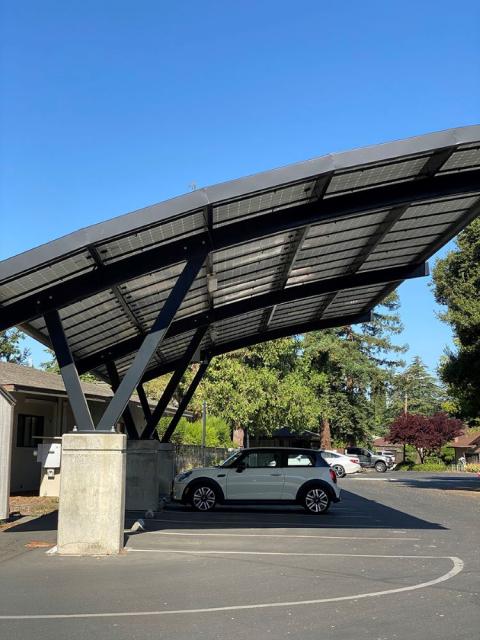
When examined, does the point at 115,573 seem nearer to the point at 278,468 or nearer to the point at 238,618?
the point at 238,618

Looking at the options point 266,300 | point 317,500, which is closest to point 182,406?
point 266,300

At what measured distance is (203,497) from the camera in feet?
60.9

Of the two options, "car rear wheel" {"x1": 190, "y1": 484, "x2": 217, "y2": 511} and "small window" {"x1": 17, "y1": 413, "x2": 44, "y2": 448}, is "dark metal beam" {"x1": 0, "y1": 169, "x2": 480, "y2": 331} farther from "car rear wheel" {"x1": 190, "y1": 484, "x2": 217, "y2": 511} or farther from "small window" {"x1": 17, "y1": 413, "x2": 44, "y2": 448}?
"small window" {"x1": 17, "y1": 413, "x2": 44, "y2": 448}

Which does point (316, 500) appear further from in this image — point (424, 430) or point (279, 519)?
point (424, 430)

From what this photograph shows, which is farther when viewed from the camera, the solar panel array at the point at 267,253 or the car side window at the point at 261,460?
the car side window at the point at 261,460

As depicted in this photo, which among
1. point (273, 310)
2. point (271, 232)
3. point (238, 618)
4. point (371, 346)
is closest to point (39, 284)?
point (271, 232)

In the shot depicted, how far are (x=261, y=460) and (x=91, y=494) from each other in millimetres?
7489

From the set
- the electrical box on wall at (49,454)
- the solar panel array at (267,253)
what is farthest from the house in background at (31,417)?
the solar panel array at (267,253)

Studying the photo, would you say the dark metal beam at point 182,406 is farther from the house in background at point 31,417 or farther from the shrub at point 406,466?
the shrub at point 406,466

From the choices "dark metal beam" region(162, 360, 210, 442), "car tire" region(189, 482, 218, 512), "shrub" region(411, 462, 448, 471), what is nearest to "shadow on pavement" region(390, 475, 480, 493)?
"dark metal beam" region(162, 360, 210, 442)

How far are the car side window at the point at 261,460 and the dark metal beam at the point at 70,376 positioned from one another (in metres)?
7.13

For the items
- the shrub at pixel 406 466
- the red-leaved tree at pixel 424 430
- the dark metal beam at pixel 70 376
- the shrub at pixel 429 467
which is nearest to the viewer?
the dark metal beam at pixel 70 376

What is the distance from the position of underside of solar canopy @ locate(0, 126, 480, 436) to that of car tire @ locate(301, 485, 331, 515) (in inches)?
177

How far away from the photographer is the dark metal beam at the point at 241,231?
12406mm
